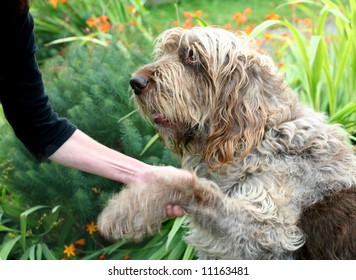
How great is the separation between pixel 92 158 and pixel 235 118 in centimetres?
75

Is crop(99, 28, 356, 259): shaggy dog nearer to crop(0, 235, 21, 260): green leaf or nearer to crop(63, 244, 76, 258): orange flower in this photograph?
crop(63, 244, 76, 258): orange flower

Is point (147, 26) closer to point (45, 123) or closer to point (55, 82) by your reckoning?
point (55, 82)

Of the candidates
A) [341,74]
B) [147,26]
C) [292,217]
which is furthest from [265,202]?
[147,26]

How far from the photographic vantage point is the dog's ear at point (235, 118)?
3447 millimetres

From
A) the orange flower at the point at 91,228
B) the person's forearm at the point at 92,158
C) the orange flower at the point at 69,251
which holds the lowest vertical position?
the orange flower at the point at 69,251

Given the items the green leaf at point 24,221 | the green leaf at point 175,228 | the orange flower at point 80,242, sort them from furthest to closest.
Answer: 1. the orange flower at point 80,242
2. the green leaf at point 24,221
3. the green leaf at point 175,228

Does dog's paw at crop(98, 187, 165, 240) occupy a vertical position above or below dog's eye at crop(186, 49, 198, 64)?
below

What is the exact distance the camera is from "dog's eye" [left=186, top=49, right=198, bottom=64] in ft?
11.5

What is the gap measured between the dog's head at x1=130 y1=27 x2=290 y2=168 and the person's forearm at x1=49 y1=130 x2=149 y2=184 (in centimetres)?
27

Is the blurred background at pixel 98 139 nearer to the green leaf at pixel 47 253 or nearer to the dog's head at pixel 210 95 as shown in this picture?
the green leaf at pixel 47 253

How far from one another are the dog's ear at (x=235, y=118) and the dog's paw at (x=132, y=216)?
57cm

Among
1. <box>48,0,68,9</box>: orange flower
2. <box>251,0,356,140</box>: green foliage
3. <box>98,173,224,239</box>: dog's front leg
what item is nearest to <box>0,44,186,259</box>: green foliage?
<box>251,0,356,140</box>: green foliage

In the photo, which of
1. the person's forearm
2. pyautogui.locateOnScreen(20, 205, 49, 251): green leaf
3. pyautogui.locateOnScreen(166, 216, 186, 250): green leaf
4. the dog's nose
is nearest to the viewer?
the dog's nose

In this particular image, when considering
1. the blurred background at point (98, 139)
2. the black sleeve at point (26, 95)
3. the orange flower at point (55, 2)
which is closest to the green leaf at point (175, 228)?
the blurred background at point (98, 139)
